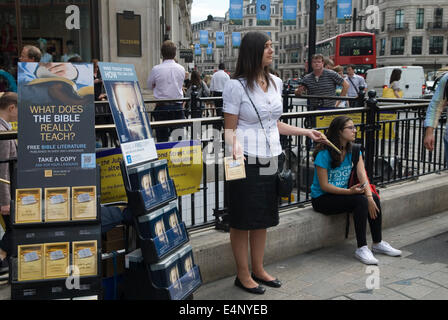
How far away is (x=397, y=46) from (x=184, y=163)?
243 feet

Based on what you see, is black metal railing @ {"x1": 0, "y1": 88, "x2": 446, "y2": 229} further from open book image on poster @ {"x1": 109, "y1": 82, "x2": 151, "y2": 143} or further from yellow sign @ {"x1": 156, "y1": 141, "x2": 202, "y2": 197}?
open book image on poster @ {"x1": 109, "y1": 82, "x2": 151, "y2": 143}

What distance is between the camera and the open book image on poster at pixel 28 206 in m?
3.00

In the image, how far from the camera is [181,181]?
4.22 m

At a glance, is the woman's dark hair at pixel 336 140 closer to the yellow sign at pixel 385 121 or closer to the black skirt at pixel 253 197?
the yellow sign at pixel 385 121

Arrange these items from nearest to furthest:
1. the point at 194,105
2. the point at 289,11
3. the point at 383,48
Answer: the point at 194,105, the point at 289,11, the point at 383,48

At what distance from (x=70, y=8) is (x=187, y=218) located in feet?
27.6

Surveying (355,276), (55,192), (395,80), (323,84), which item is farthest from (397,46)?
(55,192)

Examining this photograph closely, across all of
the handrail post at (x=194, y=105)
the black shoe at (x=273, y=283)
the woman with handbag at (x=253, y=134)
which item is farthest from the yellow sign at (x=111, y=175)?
the handrail post at (x=194, y=105)

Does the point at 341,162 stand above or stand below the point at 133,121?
below

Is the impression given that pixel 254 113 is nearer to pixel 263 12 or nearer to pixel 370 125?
pixel 370 125

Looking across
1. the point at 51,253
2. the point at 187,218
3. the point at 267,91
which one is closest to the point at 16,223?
the point at 51,253

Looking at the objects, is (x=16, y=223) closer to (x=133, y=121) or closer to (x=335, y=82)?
(x=133, y=121)

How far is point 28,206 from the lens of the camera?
119 inches
